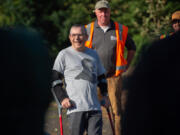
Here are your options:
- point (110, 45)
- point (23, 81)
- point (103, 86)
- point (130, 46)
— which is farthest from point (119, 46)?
Answer: point (23, 81)

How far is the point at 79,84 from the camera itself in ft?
13.0

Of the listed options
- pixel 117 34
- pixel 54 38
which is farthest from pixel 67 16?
pixel 117 34

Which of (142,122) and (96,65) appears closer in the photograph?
(142,122)

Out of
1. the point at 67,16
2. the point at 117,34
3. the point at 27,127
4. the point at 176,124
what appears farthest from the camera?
the point at 67,16

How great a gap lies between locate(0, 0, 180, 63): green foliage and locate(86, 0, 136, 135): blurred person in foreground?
8198 millimetres

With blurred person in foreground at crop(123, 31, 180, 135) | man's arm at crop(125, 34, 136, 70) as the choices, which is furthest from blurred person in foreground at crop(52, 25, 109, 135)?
blurred person in foreground at crop(123, 31, 180, 135)

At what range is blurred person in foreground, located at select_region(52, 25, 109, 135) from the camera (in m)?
3.93

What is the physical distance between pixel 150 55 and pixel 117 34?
413 cm

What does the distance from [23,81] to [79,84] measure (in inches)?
102

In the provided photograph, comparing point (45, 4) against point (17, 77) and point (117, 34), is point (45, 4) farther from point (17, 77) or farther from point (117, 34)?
point (17, 77)

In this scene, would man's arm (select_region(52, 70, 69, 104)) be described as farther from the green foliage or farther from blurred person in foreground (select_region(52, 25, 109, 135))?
the green foliage

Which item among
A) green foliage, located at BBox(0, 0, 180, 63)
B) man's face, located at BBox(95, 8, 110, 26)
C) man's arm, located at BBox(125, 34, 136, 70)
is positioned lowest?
man's arm, located at BBox(125, 34, 136, 70)

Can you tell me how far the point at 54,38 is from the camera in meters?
19.0

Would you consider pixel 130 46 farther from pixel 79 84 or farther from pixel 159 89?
pixel 159 89
